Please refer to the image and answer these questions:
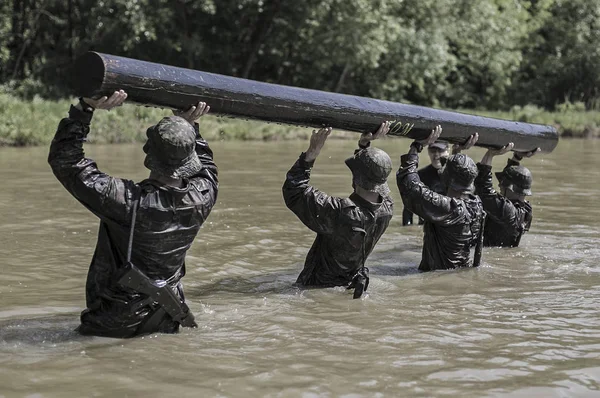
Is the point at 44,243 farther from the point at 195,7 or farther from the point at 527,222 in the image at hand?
the point at 195,7

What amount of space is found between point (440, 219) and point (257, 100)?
95.2 inches

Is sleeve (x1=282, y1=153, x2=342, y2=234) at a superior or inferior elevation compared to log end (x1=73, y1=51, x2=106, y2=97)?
inferior

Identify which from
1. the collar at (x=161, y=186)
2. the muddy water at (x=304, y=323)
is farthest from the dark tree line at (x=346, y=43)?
the collar at (x=161, y=186)

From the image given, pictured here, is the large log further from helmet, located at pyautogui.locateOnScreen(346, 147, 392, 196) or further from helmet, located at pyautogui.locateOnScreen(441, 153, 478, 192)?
helmet, located at pyautogui.locateOnScreen(346, 147, 392, 196)

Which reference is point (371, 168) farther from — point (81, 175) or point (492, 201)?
point (492, 201)

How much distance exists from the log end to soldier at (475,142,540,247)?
488 cm

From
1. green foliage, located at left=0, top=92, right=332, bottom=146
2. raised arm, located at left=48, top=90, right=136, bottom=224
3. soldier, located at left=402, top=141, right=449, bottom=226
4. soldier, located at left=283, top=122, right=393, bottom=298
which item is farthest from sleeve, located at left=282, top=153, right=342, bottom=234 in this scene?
green foliage, located at left=0, top=92, right=332, bottom=146

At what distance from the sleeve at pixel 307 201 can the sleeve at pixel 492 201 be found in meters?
2.76

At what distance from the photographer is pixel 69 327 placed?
225 inches

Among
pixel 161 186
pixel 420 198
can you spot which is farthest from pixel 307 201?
pixel 161 186

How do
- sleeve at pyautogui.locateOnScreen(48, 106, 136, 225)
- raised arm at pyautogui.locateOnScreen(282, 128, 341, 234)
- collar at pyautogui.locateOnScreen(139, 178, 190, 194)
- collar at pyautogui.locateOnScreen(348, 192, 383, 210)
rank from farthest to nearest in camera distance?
collar at pyautogui.locateOnScreen(348, 192, 383, 210) → raised arm at pyautogui.locateOnScreen(282, 128, 341, 234) → collar at pyautogui.locateOnScreen(139, 178, 190, 194) → sleeve at pyautogui.locateOnScreen(48, 106, 136, 225)

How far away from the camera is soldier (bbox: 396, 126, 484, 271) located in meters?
7.66

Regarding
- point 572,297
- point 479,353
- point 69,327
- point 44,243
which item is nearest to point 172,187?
point 69,327

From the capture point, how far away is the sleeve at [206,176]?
5.64 meters
